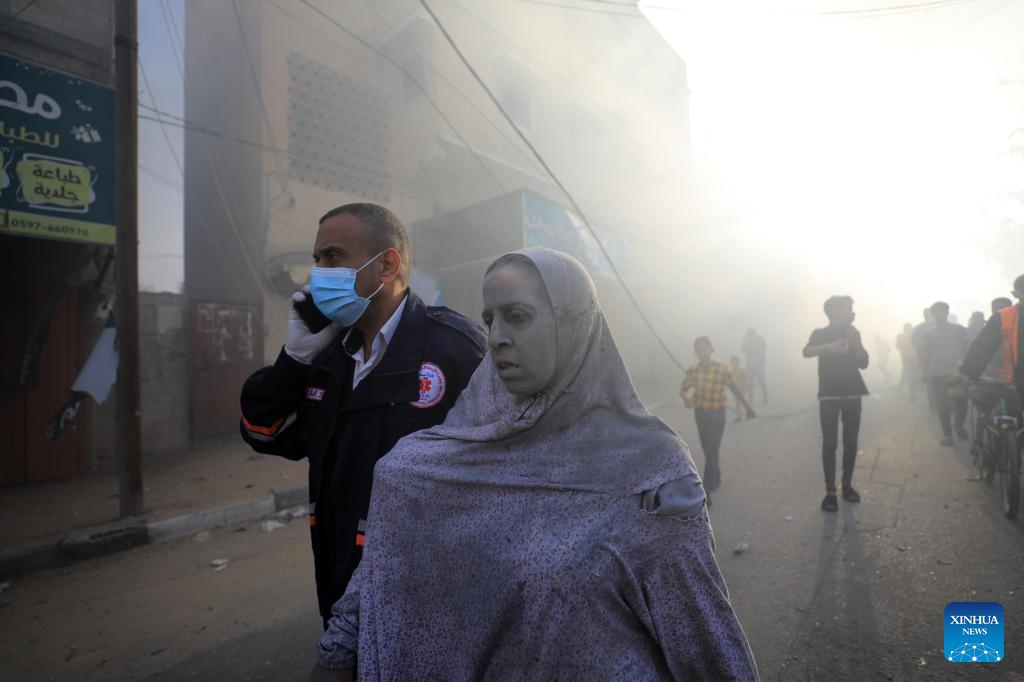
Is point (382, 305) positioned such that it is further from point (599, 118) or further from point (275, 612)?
point (599, 118)

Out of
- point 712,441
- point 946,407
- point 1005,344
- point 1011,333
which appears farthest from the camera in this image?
point 946,407

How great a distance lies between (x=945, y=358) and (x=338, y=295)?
8669mm

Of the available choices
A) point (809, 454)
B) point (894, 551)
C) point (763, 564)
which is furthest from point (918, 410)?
point (763, 564)

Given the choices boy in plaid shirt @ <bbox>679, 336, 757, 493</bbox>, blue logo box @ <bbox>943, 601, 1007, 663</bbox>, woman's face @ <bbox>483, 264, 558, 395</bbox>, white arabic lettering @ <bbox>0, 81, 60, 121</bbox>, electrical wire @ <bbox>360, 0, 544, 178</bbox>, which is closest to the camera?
woman's face @ <bbox>483, 264, 558, 395</bbox>

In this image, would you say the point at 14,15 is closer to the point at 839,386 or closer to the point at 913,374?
the point at 839,386

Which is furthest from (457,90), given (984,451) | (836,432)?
(984,451)

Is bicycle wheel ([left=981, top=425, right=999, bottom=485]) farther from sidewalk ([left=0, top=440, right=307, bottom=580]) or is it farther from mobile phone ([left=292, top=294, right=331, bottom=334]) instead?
sidewalk ([left=0, top=440, right=307, bottom=580])

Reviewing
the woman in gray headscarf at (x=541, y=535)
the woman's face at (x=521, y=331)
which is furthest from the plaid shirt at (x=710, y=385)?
the woman's face at (x=521, y=331)

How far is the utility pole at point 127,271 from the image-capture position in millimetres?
5156

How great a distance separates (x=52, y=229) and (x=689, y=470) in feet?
23.8

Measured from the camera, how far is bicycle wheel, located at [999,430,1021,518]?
4.07 metres

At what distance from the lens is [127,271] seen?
17.0ft

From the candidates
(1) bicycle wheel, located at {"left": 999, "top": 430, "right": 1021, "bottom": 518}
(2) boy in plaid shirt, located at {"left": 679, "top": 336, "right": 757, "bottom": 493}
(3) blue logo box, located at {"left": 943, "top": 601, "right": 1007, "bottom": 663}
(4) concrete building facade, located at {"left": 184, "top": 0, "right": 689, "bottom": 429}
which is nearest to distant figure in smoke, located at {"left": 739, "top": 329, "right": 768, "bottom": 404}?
(4) concrete building facade, located at {"left": 184, "top": 0, "right": 689, "bottom": 429}

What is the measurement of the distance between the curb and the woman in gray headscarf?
469 centimetres
